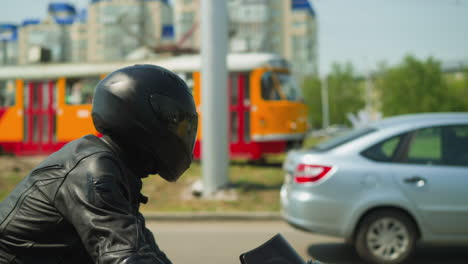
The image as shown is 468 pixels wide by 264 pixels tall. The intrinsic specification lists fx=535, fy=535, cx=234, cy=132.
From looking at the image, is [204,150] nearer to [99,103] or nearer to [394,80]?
[99,103]

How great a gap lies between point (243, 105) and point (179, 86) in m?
12.7

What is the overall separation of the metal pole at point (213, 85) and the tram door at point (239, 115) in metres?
4.74

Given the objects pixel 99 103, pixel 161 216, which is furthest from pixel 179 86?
pixel 161 216

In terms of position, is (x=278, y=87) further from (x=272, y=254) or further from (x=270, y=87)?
(x=272, y=254)

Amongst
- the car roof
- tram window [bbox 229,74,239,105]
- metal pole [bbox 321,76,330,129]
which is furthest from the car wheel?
metal pole [bbox 321,76,330,129]

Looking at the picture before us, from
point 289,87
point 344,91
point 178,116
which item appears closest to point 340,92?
point 344,91

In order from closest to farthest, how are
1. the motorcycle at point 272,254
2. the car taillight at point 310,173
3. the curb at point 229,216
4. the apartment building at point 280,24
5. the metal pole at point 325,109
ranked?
1. the motorcycle at point 272,254
2. the car taillight at point 310,173
3. the curb at point 229,216
4. the metal pole at point 325,109
5. the apartment building at point 280,24

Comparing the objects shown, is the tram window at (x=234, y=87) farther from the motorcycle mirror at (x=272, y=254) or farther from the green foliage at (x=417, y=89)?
the green foliage at (x=417, y=89)

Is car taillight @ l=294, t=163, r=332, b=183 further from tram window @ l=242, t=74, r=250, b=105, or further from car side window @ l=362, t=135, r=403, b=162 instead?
tram window @ l=242, t=74, r=250, b=105

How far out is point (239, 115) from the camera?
567 inches

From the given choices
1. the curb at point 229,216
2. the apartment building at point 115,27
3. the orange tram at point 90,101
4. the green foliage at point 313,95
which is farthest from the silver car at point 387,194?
the green foliage at point 313,95

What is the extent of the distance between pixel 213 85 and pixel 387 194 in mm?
4660

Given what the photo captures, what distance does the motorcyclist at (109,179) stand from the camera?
140 cm

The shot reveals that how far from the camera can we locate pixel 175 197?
10.0 metres
